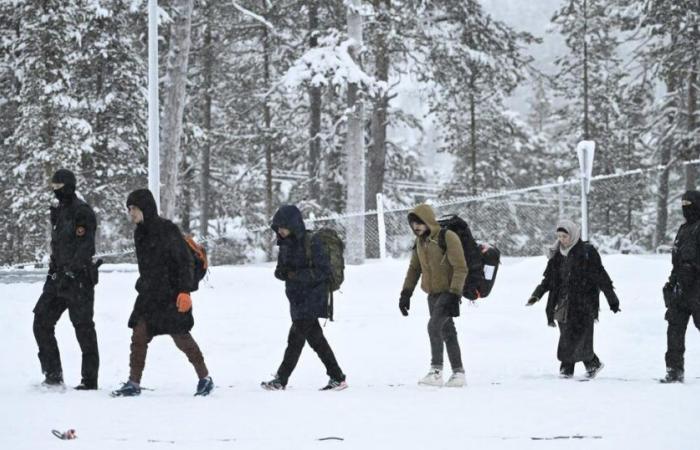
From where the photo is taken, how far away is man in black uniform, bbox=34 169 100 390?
26.2 feet

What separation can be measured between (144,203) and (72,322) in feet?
4.34

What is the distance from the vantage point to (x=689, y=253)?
846cm

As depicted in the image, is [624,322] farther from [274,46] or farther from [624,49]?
[624,49]

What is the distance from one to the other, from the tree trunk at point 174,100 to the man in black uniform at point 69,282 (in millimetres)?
10053

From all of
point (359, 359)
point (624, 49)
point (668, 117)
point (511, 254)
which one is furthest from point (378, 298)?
point (624, 49)

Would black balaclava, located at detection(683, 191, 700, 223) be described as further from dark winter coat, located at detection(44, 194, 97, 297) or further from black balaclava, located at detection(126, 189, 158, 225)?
dark winter coat, located at detection(44, 194, 97, 297)

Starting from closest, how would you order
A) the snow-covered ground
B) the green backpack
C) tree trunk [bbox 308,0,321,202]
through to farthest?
1. the snow-covered ground
2. the green backpack
3. tree trunk [bbox 308,0,321,202]

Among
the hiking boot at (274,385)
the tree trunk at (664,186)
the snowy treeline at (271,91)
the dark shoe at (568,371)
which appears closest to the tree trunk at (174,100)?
the snowy treeline at (271,91)

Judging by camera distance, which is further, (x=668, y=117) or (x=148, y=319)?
(x=668, y=117)

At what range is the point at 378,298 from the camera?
14.9m

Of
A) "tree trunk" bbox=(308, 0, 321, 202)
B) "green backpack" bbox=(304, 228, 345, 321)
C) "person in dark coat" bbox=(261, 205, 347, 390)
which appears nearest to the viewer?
"person in dark coat" bbox=(261, 205, 347, 390)

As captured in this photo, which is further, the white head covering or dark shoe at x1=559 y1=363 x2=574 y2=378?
dark shoe at x1=559 y1=363 x2=574 y2=378

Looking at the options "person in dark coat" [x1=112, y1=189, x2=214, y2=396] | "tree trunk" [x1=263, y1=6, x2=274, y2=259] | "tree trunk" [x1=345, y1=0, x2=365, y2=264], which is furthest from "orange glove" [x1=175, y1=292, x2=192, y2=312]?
"tree trunk" [x1=263, y1=6, x2=274, y2=259]

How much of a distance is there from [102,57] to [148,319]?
1869cm
